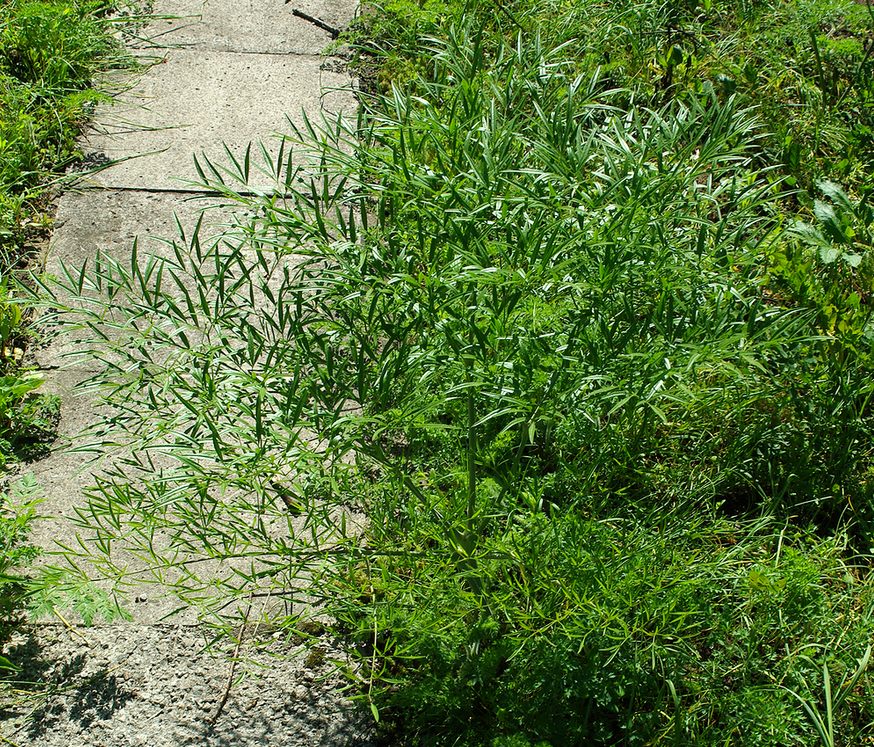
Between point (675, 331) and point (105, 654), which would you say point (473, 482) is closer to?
point (675, 331)

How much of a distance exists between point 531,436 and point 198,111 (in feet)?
→ 8.88

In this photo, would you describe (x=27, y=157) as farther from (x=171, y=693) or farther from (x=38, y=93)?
(x=171, y=693)

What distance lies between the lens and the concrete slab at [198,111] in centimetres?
361

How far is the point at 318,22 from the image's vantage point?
424 cm

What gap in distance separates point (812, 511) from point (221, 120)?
2661 mm

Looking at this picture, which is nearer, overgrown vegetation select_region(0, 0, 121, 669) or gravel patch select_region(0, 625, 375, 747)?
gravel patch select_region(0, 625, 375, 747)

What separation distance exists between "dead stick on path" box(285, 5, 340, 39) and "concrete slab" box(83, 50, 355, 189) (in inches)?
9.0

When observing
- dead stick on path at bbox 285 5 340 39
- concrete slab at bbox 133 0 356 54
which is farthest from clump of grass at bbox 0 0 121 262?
dead stick on path at bbox 285 5 340 39

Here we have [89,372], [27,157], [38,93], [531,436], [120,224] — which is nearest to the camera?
[531,436]

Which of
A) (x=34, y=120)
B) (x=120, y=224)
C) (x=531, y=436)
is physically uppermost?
(x=34, y=120)

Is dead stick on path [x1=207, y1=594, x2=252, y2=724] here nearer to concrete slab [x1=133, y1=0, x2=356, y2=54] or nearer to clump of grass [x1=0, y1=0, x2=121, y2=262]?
clump of grass [x1=0, y1=0, x2=121, y2=262]

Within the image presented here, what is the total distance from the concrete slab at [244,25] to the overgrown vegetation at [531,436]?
182 cm

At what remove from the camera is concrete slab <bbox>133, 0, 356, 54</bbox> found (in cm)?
416

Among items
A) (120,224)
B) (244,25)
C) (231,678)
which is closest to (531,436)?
(231,678)
